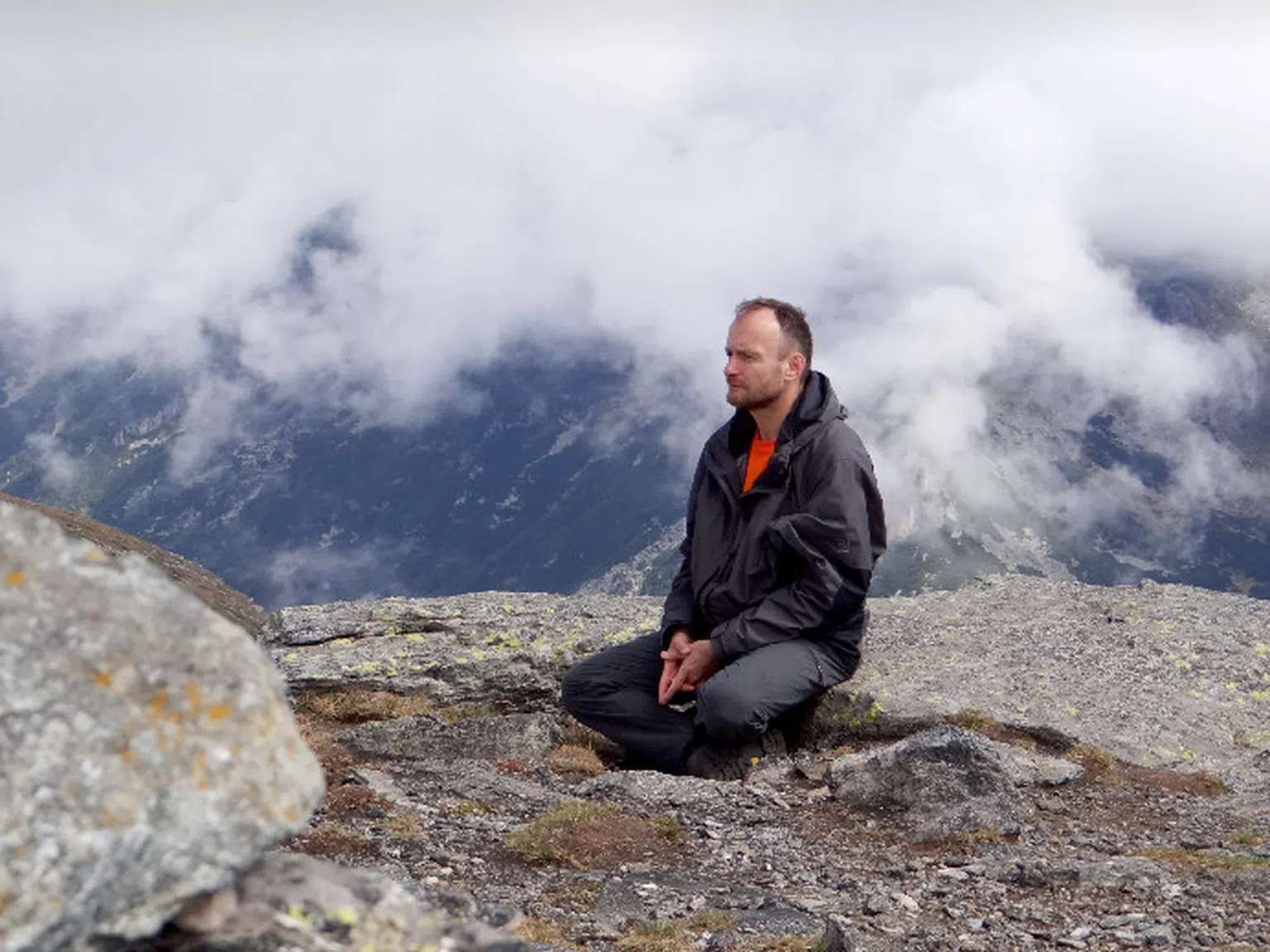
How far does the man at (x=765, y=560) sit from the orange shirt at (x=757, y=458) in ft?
0.05

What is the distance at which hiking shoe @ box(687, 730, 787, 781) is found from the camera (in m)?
13.7

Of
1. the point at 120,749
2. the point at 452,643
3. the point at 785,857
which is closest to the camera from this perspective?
the point at 120,749

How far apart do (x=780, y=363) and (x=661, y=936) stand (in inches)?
266

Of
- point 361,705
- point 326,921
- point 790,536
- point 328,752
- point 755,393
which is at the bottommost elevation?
point 361,705

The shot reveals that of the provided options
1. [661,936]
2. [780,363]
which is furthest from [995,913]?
[780,363]

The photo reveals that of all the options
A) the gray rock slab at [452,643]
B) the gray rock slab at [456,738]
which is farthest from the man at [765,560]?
the gray rock slab at [452,643]

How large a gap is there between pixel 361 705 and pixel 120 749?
12.7 meters

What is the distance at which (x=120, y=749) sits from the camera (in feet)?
13.5

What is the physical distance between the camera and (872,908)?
28.7ft

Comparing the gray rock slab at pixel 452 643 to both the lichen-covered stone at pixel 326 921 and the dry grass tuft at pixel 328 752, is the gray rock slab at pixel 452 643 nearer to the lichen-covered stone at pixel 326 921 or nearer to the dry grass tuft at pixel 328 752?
the dry grass tuft at pixel 328 752

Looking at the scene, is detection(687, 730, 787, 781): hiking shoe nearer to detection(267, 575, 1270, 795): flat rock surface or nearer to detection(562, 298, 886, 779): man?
detection(562, 298, 886, 779): man

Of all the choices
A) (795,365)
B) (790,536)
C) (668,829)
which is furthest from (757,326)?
(668,829)

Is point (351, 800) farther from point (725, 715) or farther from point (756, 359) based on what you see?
point (756, 359)

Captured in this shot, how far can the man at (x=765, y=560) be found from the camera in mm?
12984
